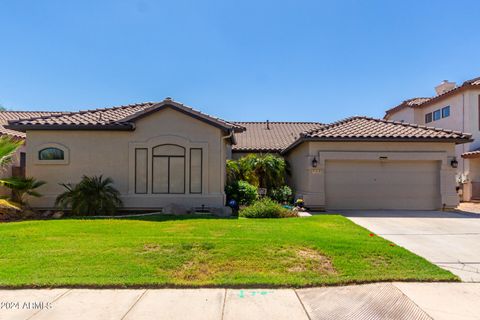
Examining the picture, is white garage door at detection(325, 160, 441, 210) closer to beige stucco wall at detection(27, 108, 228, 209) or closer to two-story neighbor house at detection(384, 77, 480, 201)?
two-story neighbor house at detection(384, 77, 480, 201)

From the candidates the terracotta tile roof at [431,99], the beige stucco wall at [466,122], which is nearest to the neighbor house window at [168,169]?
the beige stucco wall at [466,122]

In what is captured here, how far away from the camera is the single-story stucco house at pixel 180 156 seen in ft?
42.2

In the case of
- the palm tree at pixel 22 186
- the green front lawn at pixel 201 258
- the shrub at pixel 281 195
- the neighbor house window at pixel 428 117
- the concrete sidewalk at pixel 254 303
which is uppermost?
the neighbor house window at pixel 428 117

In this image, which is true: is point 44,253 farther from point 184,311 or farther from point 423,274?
point 423,274

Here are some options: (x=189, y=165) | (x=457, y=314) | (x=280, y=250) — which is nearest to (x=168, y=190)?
(x=189, y=165)

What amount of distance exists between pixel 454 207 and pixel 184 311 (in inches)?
569

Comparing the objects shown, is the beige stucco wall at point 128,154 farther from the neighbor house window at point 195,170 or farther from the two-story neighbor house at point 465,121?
the two-story neighbor house at point 465,121

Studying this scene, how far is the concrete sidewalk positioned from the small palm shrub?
24.1 feet

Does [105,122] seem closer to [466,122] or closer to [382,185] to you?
[382,185]

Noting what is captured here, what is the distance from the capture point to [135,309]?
168 inches

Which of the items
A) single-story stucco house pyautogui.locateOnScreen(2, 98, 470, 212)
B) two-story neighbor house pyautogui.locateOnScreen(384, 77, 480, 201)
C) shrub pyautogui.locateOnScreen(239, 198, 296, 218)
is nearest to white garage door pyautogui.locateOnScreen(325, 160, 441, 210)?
single-story stucco house pyautogui.locateOnScreen(2, 98, 470, 212)

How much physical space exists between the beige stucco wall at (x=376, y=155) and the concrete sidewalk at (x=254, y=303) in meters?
8.96

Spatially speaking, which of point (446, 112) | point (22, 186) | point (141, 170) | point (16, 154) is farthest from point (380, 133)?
point (16, 154)

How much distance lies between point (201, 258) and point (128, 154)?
8195 millimetres
